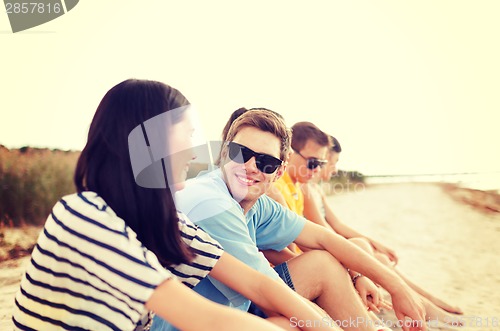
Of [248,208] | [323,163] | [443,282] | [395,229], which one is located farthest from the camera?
[395,229]

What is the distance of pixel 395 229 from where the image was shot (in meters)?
9.94

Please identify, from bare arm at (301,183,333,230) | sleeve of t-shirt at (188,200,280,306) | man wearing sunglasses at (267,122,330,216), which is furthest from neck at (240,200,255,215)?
bare arm at (301,183,333,230)

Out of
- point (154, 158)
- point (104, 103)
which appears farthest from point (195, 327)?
point (104, 103)

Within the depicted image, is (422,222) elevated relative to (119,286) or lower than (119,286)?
lower

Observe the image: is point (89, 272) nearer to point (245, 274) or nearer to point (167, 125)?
point (167, 125)

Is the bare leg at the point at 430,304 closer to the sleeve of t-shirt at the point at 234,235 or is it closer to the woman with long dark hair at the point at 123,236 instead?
the sleeve of t-shirt at the point at 234,235

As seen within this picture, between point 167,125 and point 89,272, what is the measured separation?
50 centimetres

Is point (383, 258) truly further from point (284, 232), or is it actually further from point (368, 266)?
point (284, 232)

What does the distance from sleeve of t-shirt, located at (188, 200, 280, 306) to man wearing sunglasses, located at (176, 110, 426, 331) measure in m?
0.09

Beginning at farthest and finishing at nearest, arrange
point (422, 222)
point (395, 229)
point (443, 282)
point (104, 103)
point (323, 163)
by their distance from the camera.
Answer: point (422, 222) < point (395, 229) < point (443, 282) < point (323, 163) < point (104, 103)

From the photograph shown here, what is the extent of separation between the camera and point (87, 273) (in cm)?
→ 127

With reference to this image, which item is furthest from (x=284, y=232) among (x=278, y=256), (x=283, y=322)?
(x=283, y=322)

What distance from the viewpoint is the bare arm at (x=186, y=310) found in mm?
1218

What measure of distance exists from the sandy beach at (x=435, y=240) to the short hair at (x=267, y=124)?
2123mm
